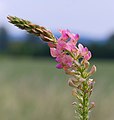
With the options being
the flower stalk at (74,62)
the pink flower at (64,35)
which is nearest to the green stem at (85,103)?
the flower stalk at (74,62)

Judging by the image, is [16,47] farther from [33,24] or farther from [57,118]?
[33,24]

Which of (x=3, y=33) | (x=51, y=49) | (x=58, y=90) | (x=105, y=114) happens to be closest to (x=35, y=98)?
(x=58, y=90)

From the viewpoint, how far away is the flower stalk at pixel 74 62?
800 millimetres

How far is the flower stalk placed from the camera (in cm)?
80

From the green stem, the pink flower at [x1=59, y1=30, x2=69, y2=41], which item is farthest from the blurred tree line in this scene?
the green stem

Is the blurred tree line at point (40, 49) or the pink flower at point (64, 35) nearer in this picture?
the pink flower at point (64, 35)

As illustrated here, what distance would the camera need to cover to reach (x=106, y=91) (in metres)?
7.39

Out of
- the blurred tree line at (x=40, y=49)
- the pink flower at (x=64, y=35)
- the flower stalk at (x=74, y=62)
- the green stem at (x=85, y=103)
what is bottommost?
the blurred tree line at (x=40, y=49)

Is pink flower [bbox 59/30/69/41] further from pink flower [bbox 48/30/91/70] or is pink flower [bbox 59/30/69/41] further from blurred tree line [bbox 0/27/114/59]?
→ blurred tree line [bbox 0/27/114/59]

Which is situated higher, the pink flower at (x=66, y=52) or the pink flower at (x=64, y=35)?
the pink flower at (x=64, y=35)

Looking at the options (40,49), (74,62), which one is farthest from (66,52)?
(40,49)

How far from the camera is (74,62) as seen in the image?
2.63 feet

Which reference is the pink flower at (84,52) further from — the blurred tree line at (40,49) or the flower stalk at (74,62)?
the blurred tree line at (40,49)

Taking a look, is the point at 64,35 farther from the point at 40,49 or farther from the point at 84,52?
the point at 40,49
